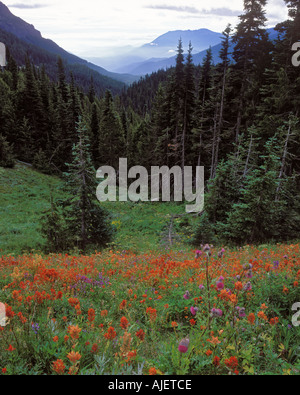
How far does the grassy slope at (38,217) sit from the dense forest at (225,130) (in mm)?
3659

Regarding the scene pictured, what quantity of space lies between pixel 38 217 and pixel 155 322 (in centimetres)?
2005

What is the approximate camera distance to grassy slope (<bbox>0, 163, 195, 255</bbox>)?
14850 millimetres

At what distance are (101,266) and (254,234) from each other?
7.88 m

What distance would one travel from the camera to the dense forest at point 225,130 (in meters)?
12.1

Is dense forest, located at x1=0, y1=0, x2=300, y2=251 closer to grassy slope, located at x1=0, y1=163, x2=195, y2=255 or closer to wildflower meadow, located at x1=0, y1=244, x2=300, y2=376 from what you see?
grassy slope, located at x1=0, y1=163, x2=195, y2=255

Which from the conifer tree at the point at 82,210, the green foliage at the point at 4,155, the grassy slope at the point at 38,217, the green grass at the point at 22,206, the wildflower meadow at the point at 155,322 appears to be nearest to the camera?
the wildflower meadow at the point at 155,322

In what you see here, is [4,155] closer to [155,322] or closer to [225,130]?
[225,130]

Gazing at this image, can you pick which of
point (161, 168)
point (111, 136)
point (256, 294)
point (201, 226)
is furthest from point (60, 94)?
point (256, 294)

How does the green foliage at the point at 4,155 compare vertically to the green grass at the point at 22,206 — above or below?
above

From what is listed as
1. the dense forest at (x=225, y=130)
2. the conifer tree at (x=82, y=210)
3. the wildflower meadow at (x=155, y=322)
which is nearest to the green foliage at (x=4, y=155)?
the dense forest at (x=225, y=130)

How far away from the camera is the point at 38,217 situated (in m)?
21.1

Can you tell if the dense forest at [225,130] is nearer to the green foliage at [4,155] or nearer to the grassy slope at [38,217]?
the green foliage at [4,155]

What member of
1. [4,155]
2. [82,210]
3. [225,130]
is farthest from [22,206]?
[225,130]

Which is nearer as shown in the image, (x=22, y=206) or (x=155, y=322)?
(x=155, y=322)
